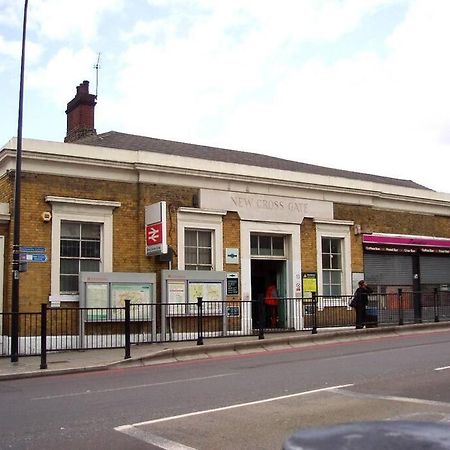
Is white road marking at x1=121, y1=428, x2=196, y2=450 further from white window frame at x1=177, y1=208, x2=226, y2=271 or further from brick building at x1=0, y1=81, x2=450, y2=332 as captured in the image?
white window frame at x1=177, y1=208, x2=226, y2=271

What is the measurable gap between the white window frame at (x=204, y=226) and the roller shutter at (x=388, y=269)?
6.40 meters

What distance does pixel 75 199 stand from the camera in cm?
1711

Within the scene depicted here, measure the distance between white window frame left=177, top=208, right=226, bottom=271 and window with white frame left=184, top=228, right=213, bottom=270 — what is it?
0.13 meters

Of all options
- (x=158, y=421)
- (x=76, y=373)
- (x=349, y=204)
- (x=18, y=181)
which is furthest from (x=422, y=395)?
(x=349, y=204)

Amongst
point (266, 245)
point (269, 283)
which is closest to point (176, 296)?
point (266, 245)

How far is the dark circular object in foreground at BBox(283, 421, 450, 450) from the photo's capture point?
2062 millimetres

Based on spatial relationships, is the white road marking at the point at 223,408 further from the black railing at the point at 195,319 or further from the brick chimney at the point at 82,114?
the brick chimney at the point at 82,114

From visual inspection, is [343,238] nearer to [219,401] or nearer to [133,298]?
[133,298]

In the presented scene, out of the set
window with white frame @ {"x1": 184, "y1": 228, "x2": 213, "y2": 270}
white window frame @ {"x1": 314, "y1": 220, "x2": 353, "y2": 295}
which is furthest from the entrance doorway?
window with white frame @ {"x1": 184, "y1": 228, "x2": 213, "y2": 270}

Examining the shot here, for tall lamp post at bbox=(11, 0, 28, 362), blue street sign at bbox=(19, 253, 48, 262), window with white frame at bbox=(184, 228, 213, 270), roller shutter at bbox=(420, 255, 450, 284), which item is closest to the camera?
tall lamp post at bbox=(11, 0, 28, 362)

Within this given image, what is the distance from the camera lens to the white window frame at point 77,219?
1675 cm

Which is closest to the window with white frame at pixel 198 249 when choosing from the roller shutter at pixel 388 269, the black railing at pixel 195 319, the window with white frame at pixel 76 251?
the black railing at pixel 195 319

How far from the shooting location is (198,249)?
19.3 m

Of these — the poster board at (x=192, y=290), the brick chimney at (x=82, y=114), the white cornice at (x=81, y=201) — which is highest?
the brick chimney at (x=82, y=114)
